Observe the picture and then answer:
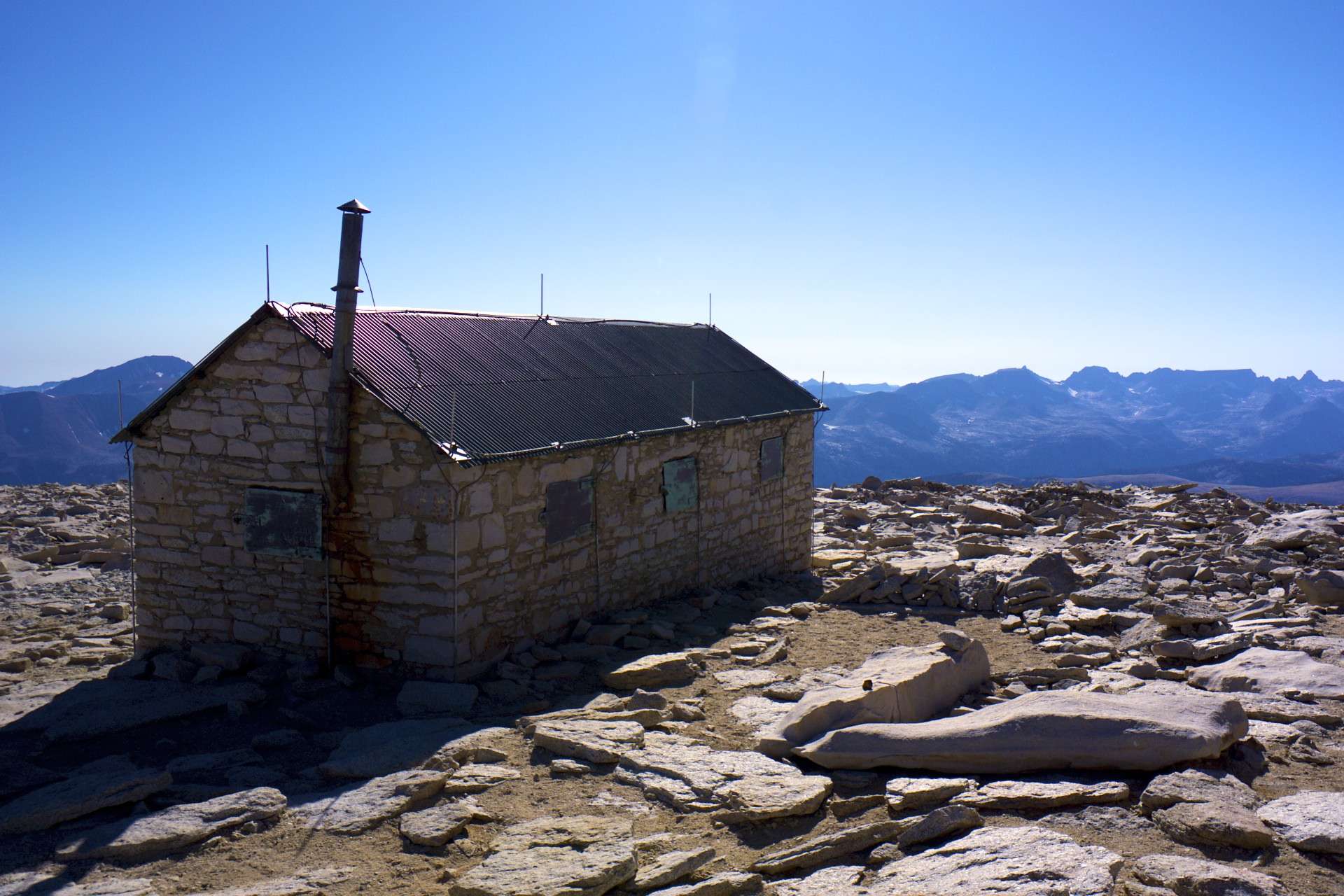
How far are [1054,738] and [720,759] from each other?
8.11 ft

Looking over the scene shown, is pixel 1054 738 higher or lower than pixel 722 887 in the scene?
higher

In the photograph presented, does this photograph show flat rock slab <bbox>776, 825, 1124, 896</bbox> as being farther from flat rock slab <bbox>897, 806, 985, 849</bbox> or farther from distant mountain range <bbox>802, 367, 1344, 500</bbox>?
distant mountain range <bbox>802, 367, 1344, 500</bbox>

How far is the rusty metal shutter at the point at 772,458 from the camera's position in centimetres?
1415

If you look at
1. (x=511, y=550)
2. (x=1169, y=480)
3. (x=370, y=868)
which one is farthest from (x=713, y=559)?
(x=1169, y=480)

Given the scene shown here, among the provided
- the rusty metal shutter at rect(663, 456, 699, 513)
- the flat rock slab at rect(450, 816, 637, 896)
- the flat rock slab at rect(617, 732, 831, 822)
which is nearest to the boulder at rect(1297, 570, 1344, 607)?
the rusty metal shutter at rect(663, 456, 699, 513)

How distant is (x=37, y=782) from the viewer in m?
6.58

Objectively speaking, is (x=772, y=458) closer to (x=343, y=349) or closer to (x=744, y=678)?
(x=744, y=678)

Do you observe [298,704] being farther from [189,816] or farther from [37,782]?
[189,816]

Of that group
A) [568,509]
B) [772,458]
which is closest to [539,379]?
[568,509]

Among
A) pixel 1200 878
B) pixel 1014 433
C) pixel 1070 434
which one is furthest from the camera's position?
pixel 1014 433

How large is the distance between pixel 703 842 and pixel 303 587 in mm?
5918

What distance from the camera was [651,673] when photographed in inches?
350

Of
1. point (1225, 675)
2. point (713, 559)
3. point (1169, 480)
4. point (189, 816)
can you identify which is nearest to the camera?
point (189, 816)

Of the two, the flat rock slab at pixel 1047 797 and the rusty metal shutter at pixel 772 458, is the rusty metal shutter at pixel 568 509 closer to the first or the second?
the rusty metal shutter at pixel 772 458
